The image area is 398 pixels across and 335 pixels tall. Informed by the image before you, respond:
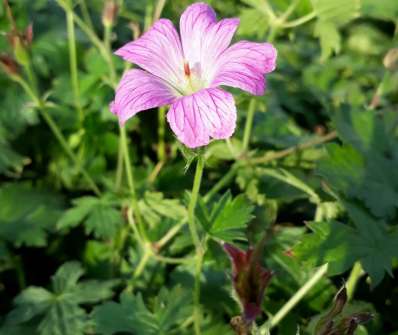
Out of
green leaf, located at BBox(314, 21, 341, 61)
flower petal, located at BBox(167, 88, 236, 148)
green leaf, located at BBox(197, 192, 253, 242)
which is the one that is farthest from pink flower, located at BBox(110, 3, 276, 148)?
green leaf, located at BBox(314, 21, 341, 61)

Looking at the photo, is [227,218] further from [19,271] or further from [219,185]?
[19,271]

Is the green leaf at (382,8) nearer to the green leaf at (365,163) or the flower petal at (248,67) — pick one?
the green leaf at (365,163)

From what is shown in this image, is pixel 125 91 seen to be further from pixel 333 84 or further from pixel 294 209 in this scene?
pixel 333 84

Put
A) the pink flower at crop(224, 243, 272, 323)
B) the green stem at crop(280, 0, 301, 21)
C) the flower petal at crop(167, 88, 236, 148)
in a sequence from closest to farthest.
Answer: the flower petal at crop(167, 88, 236, 148), the pink flower at crop(224, 243, 272, 323), the green stem at crop(280, 0, 301, 21)

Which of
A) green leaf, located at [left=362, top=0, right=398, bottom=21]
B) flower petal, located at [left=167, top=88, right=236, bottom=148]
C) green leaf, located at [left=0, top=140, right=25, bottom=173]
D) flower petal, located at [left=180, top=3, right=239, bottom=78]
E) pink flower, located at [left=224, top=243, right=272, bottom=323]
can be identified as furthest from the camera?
green leaf, located at [left=362, top=0, right=398, bottom=21]

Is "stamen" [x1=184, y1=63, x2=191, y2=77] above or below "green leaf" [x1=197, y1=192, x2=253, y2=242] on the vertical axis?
above

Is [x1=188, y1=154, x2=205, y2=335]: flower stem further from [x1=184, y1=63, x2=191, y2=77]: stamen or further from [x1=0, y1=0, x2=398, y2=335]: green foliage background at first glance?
[x1=184, y1=63, x2=191, y2=77]: stamen

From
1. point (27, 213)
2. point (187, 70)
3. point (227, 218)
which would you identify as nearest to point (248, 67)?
point (187, 70)
